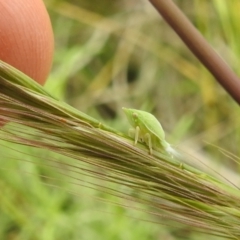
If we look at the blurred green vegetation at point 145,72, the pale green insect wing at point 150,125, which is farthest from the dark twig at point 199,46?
the blurred green vegetation at point 145,72

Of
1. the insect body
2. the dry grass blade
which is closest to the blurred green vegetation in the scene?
the insect body

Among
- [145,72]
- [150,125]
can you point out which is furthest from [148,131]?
[145,72]

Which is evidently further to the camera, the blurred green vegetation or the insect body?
the blurred green vegetation

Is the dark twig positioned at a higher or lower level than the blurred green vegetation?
lower

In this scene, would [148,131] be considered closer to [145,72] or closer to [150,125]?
[150,125]

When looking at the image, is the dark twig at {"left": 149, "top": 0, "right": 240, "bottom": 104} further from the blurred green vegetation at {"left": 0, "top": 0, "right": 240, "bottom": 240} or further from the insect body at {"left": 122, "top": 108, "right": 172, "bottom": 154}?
the blurred green vegetation at {"left": 0, "top": 0, "right": 240, "bottom": 240}

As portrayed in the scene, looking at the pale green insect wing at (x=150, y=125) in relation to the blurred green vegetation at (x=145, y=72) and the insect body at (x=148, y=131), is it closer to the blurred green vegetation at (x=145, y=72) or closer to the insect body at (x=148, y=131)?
the insect body at (x=148, y=131)
